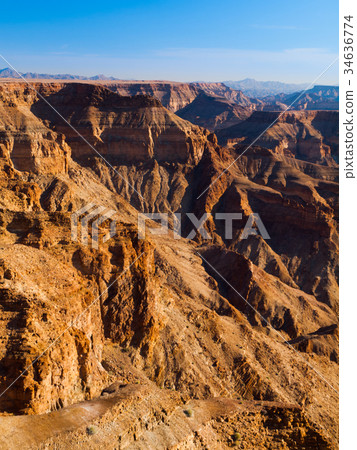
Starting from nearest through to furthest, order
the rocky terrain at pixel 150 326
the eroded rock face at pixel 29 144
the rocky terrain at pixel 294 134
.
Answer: the rocky terrain at pixel 150 326
the eroded rock face at pixel 29 144
the rocky terrain at pixel 294 134

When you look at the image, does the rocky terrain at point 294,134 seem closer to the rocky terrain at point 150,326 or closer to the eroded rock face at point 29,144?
the rocky terrain at point 150,326

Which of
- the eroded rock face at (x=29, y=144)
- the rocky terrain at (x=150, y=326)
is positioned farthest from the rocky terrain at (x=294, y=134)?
the eroded rock face at (x=29, y=144)

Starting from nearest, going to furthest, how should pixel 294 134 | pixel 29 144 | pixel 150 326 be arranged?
pixel 150 326
pixel 29 144
pixel 294 134

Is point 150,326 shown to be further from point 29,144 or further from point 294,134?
point 294,134

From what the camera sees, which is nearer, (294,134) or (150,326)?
(150,326)

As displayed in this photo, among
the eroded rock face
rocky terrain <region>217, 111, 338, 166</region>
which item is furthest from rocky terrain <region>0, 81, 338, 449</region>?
rocky terrain <region>217, 111, 338, 166</region>

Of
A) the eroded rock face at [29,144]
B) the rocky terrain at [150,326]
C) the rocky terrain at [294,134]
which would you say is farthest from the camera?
the rocky terrain at [294,134]

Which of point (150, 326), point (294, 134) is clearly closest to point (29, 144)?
point (150, 326)

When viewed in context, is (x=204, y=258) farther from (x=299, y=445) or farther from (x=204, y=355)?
(x=299, y=445)
